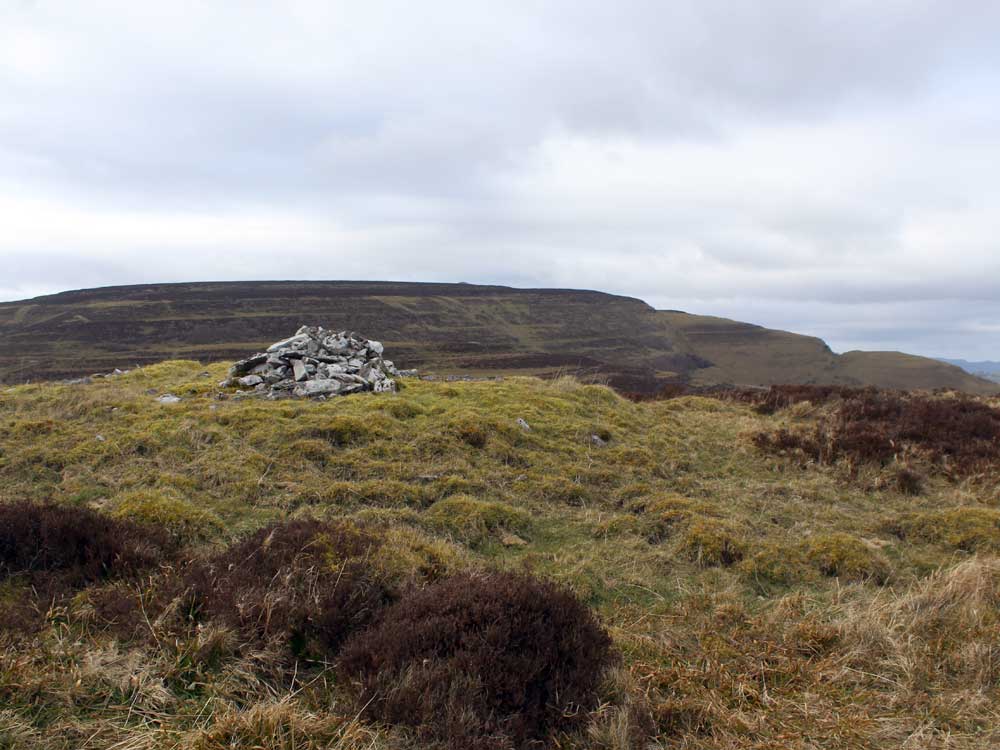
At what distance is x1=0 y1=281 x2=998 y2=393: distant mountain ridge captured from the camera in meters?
73.6

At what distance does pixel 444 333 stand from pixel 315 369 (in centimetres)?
8171

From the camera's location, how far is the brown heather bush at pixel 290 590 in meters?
4.41

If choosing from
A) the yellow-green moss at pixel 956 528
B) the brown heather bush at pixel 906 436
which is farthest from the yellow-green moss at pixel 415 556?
the brown heather bush at pixel 906 436

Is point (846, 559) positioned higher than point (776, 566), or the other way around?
point (846, 559)

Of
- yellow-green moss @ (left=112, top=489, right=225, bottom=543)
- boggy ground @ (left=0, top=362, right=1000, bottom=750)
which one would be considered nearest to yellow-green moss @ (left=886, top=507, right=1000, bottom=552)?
boggy ground @ (left=0, top=362, right=1000, bottom=750)

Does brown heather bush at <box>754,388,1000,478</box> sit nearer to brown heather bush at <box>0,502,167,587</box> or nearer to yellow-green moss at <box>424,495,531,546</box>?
yellow-green moss at <box>424,495,531,546</box>

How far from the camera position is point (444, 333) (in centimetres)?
9644

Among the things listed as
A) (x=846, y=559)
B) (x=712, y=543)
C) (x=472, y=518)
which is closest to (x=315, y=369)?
(x=472, y=518)

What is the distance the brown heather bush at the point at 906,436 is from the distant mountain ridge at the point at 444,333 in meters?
43.8

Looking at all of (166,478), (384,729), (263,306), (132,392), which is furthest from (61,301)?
(384,729)

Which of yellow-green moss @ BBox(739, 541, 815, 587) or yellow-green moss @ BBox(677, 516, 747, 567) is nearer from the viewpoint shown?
yellow-green moss @ BBox(739, 541, 815, 587)

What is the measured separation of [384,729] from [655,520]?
588cm

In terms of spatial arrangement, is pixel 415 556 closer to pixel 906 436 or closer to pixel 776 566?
pixel 776 566

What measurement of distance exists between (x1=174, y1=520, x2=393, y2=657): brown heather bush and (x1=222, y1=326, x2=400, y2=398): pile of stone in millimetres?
8441
